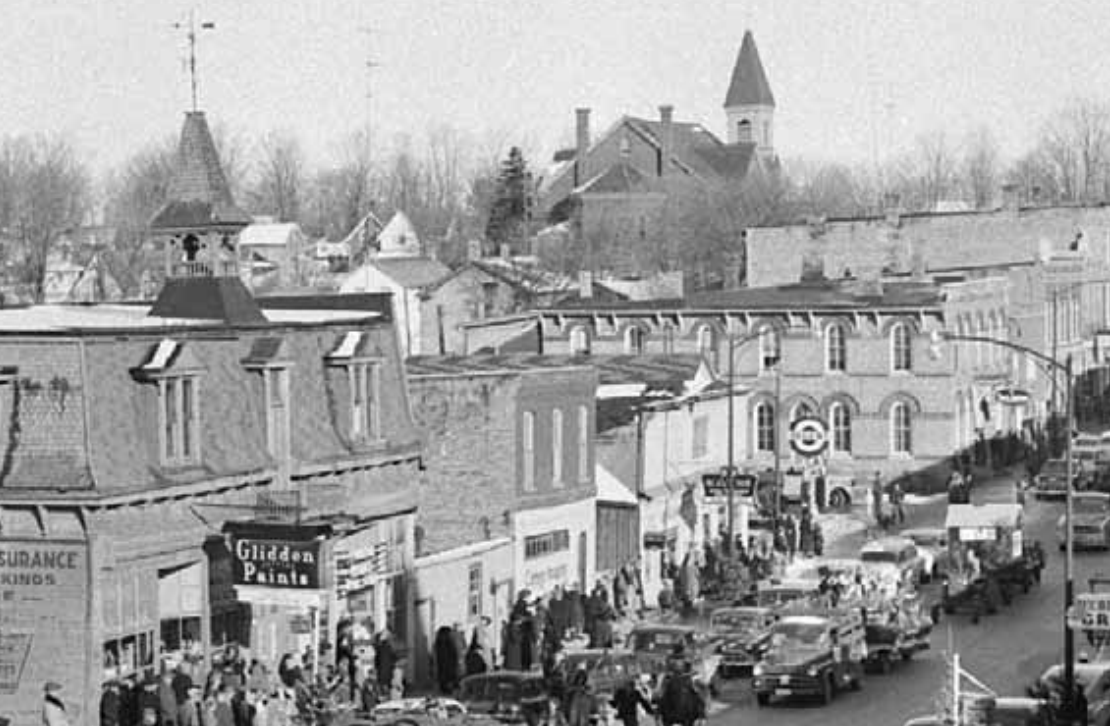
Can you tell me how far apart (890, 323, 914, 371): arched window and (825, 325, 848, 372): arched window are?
1468 millimetres

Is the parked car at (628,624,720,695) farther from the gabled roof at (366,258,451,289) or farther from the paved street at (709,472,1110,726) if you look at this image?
the gabled roof at (366,258,451,289)

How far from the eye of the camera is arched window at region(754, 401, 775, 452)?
77.9 m

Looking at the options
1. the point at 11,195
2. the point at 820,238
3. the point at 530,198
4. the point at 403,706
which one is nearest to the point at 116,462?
the point at 403,706

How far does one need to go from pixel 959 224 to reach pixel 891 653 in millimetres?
73723

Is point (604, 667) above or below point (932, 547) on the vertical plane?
below

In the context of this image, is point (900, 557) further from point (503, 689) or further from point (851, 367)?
point (851, 367)

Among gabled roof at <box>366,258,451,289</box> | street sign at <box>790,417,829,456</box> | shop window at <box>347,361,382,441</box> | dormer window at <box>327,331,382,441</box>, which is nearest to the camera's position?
dormer window at <box>327,331,382,441</box>

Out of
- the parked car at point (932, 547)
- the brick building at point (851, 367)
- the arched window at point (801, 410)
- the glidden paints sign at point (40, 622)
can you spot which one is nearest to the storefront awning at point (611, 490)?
the parked car at point (932, 547)

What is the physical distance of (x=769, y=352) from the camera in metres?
78.8

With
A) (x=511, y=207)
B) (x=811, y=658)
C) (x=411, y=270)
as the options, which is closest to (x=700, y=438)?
(x=811, y=658)

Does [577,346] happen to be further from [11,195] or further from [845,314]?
[11,195]

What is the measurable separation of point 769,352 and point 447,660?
38.4 m

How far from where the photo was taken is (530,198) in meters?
173

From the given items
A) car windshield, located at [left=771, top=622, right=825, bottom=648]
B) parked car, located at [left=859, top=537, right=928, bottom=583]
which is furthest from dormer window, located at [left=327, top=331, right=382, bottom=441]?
parked car, located at [left=859, top=537, right=928, bottom=583]
